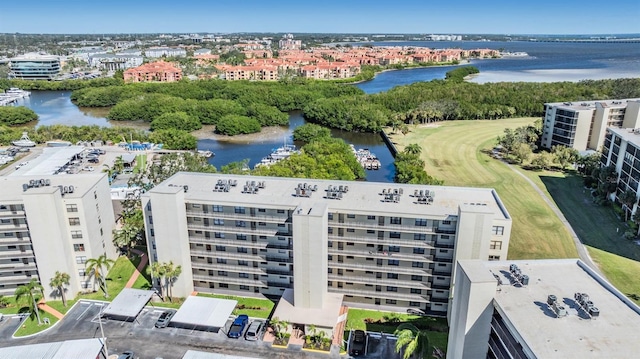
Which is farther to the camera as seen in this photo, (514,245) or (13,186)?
(514,245)

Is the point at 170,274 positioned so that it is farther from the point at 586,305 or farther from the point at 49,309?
the point at 586,305

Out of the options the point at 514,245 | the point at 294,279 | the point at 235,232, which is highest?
the point at 235,232

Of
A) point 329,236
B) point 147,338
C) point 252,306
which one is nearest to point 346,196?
point 329,236

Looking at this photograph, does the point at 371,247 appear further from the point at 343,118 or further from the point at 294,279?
the point at 343,118

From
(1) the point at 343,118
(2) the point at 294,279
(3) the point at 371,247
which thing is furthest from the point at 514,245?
(1) the point at 343,118

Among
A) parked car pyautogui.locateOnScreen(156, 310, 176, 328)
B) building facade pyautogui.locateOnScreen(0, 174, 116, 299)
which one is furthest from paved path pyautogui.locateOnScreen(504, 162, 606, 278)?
building facade pyautogui.locateOnScreen(0, 174, 116, 299)
